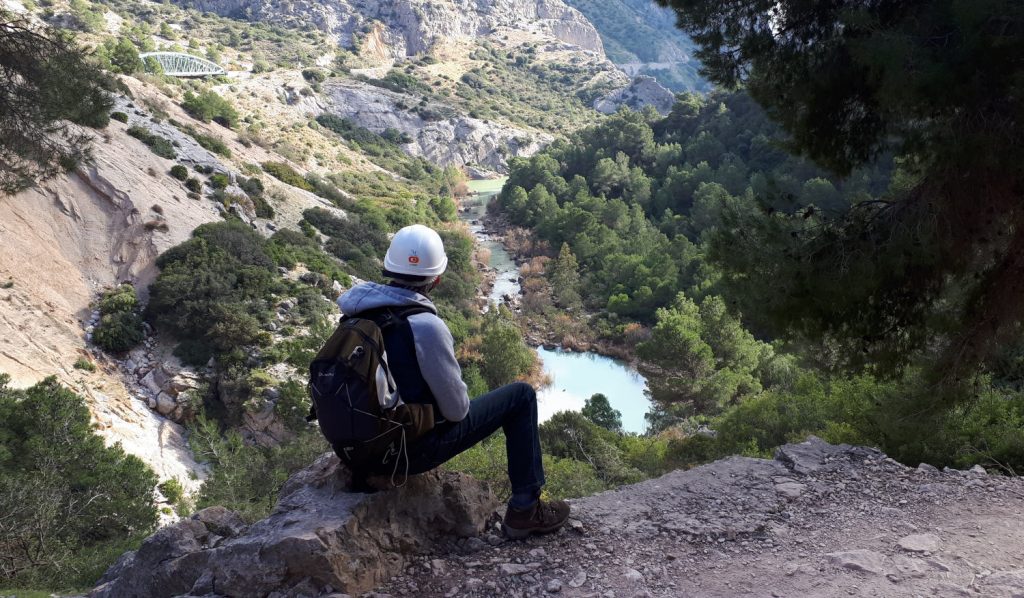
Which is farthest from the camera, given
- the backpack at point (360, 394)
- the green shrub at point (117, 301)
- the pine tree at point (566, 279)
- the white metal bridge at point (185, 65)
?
the white metal bridge at point (185, 65)

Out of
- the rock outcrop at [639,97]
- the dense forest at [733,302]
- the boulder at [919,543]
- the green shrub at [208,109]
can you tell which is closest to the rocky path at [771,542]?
the boulder at [919,543]

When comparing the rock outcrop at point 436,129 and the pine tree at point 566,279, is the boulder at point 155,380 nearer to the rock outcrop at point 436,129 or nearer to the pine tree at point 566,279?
the pine tree at point 566,279

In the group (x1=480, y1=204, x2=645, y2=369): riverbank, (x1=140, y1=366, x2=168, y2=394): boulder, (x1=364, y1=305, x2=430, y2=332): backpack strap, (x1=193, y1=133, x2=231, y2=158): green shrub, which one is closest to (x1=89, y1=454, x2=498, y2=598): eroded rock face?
(x1=364, y1=305, x2=430, y2=332): backpack strap

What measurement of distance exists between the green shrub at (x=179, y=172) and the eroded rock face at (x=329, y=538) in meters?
21.5

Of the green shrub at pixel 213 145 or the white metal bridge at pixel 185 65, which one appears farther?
the white metal bridge at pixel 185 65

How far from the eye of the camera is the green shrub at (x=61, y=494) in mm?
7238

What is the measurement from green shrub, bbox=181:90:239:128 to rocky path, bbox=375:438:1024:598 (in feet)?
115

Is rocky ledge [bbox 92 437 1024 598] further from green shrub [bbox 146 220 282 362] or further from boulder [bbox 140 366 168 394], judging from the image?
green shrub [bbox 146 220 282 362]

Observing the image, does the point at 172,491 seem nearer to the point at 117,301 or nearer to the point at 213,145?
the point at 117,301

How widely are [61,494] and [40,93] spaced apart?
5670 millimetres

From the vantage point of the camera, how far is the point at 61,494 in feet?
29.4

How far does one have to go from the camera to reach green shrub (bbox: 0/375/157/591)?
7238mm


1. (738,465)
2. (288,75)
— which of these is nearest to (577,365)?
(738,465)

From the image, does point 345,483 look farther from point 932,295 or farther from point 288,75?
point 288,75
